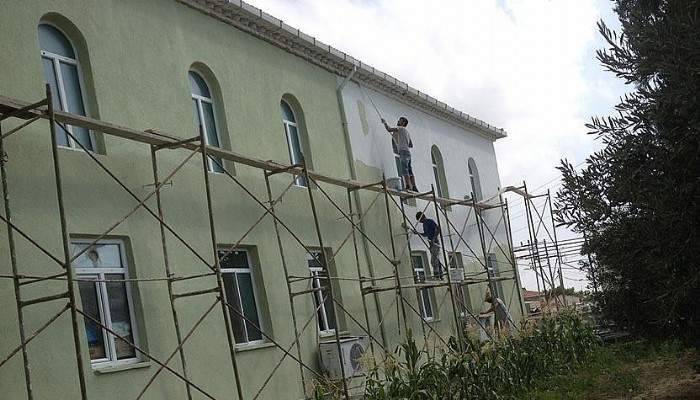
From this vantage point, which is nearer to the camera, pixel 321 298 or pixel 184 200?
pixel 184 200

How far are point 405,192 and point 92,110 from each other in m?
8.02

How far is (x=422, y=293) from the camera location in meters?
17.7

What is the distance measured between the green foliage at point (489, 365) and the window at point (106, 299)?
11.6ft

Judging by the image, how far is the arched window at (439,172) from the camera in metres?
20.3

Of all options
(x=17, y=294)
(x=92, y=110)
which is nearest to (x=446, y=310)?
(x=92, y=110)

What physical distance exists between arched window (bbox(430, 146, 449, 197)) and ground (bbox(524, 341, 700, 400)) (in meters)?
5.59

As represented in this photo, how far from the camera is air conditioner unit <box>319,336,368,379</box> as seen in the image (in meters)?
12.4

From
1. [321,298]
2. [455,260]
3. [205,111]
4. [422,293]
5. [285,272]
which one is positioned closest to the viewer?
[205,111]

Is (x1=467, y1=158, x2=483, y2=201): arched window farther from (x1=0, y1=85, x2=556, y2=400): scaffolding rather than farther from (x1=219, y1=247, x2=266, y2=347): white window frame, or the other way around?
(x1=219, y1=247, x2=266, y2=347): white window frame

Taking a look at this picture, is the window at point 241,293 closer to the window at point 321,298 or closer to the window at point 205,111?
the window at point 205,111

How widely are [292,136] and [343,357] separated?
4107mm

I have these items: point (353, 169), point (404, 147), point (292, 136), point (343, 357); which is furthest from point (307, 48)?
point (343, 357)

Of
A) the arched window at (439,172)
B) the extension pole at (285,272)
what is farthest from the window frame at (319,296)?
the arched window at (439,172)

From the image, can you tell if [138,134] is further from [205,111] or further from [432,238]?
[432,238]
